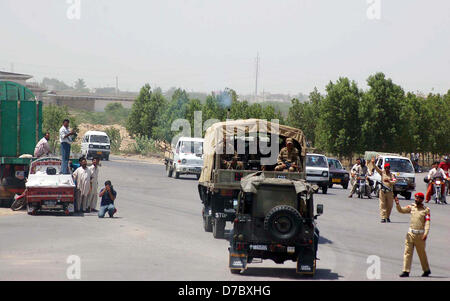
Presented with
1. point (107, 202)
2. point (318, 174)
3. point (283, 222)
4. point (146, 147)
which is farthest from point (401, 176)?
point (146, 147)

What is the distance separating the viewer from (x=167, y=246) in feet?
53.3

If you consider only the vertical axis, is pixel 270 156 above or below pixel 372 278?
above

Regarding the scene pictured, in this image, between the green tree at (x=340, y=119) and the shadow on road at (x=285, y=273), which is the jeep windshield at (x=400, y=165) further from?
the green tree at (x=340, y=119)

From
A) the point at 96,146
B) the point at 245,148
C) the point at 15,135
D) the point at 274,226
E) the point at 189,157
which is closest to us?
the point at 274,226

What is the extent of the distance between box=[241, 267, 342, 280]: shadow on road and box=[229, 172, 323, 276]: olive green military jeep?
0.14 m

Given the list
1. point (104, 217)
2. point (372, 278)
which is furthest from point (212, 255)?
point (104, 217)

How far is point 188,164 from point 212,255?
83.7ft

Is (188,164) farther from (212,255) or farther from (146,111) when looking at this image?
(146,111)

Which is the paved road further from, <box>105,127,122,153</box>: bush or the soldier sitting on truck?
<box>105,127,122,153</box>: bush

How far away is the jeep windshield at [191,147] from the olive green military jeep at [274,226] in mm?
27113

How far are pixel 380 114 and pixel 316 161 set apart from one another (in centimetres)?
3528

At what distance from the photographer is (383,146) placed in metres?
72.4

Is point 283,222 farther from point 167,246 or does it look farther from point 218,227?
point 218,227

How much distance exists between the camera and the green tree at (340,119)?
69.8m
